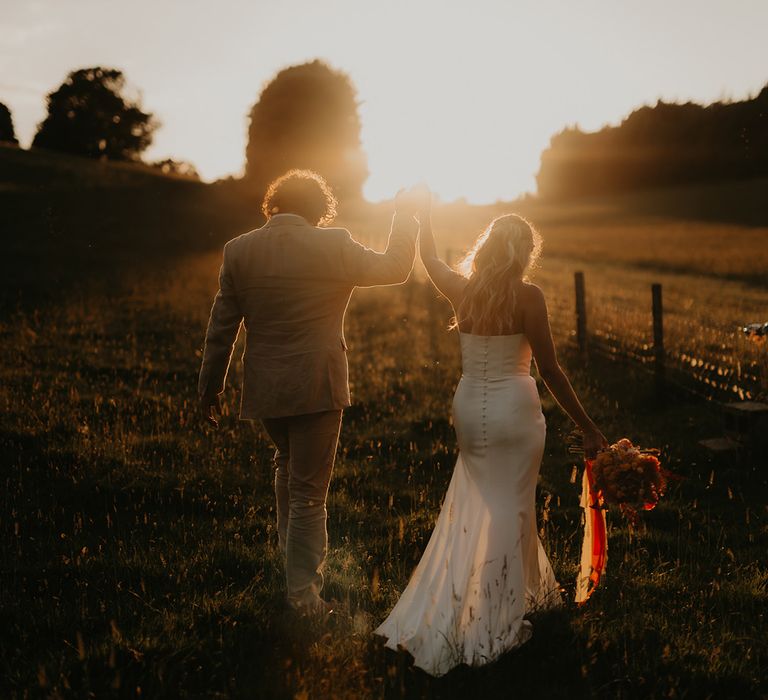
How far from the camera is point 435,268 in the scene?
4613 millimetres

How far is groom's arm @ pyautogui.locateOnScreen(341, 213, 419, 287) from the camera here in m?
4.46

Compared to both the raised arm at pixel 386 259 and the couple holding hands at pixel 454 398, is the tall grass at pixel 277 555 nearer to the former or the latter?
the couple holding hands at pixel 454 398

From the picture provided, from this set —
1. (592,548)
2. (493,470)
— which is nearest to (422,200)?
(493,470)

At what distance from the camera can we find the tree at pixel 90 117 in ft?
172

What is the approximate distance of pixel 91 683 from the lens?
3.70 m

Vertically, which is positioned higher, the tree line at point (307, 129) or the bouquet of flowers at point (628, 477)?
the tree line at point (307, 129)

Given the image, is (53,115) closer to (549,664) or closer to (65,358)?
(65,358)

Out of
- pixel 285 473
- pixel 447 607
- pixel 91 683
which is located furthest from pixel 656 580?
pixel 91 683

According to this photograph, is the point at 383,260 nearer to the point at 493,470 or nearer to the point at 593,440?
the point at 493,470

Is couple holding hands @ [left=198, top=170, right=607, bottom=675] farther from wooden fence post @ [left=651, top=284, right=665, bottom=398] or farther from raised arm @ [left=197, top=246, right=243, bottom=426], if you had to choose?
wooden fence post @ [left=651, top=284, right=665, bottom=398]

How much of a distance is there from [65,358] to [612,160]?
2559 inches

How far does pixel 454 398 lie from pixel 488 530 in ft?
2.55

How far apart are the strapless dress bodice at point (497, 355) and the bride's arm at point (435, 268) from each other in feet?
0.90

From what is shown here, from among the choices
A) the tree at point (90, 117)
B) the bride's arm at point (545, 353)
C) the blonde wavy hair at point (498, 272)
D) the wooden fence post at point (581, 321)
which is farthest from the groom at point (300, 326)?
the tree at point (90, 117)
